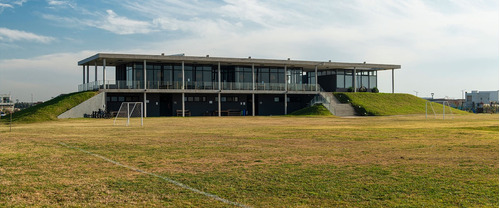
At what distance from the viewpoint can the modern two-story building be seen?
49281 millimetres

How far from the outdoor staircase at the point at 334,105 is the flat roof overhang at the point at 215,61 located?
4.20m

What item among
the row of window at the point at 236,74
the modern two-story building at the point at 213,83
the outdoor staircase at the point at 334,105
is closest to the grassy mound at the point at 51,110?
the modern two-story building at the point at 213,83

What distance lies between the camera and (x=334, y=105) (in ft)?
179

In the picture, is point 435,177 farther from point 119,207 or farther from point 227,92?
point 227,92

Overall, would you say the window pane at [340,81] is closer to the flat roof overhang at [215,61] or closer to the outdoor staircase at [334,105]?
the flat roof overhang at [215,61]

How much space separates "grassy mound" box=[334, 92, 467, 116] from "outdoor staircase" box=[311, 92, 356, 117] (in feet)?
2.47

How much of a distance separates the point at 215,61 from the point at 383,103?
72.0ft

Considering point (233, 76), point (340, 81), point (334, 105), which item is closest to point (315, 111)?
point (334, 105)

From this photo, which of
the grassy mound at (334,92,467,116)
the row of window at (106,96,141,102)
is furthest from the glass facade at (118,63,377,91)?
the grassy mound at (334,92,467,116)

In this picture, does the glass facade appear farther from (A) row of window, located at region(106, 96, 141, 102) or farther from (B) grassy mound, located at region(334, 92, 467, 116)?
(B) grassy mound, located at region(334, 92, 467, 116)

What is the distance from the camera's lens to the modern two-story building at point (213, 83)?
4928cm

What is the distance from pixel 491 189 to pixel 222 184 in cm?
481

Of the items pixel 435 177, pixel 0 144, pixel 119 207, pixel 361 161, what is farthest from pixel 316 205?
pixel 0 144

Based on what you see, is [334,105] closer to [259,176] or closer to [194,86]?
[194,86]
